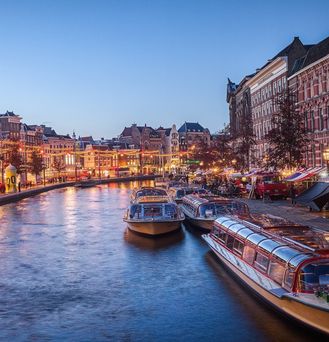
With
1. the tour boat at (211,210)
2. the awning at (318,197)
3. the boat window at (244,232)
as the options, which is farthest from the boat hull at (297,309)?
the awning at (318,197)

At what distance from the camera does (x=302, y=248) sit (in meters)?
18.7

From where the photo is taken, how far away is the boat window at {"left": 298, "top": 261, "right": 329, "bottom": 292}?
16969 mm

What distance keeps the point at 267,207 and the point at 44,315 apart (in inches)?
1155

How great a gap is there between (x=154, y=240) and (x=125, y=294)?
1358 centimetres

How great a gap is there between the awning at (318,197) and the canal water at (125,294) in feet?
27.1

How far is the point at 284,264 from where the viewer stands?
1839 centimetres

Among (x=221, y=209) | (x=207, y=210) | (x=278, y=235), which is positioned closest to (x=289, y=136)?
(x=221, y=209)

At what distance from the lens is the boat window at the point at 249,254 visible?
21.8 meters

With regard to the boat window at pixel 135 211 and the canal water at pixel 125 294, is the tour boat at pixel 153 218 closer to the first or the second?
the boat window at pixel 135 211

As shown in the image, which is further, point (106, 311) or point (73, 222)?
point (73, 222)

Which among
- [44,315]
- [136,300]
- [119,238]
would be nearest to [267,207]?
[119,238]

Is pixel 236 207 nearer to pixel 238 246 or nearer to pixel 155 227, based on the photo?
pixel 155 227

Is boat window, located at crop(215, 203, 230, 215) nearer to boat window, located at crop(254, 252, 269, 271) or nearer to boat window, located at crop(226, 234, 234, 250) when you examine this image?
boat window, located at crop(226, 234, 234, 250)

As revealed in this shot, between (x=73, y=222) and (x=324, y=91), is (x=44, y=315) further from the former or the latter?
(x=324, y=91)
